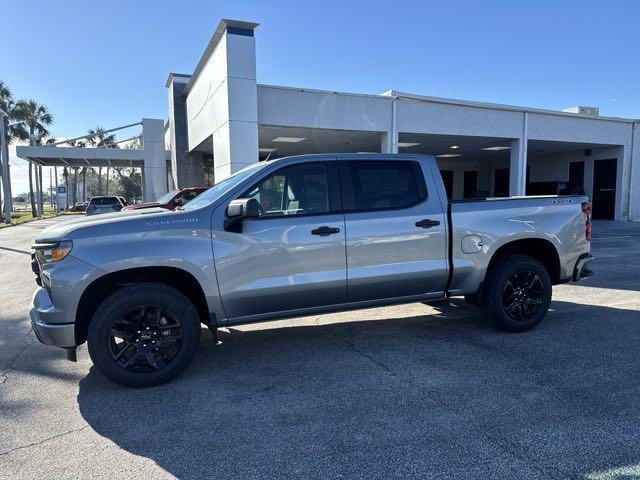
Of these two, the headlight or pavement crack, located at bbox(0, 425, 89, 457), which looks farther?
the headlight

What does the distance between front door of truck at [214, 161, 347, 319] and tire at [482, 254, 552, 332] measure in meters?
1.83

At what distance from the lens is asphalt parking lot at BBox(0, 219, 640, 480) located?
2900 mm

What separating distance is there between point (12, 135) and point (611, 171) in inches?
2053

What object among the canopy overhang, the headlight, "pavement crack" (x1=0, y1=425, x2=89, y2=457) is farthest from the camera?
the canopy overhang

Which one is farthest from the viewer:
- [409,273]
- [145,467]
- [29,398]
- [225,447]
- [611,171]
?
[611,171]

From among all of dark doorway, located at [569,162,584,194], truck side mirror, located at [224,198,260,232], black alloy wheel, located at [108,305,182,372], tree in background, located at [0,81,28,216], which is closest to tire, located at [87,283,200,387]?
black alloy wheel, located at [108,305,182,372]

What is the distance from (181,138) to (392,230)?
2041cm

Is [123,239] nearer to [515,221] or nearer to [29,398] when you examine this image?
[29,398]

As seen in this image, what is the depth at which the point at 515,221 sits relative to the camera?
526cm

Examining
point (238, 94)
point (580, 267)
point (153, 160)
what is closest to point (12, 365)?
point (580, 267)

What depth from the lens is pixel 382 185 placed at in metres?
4.90

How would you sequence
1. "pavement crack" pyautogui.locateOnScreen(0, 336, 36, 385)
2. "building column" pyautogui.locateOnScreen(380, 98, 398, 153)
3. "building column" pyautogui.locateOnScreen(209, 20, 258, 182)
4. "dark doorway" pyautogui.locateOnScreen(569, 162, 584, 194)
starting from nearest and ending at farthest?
"pavement crack" pyautogui.locateOnScreen(0, 336, 36, 385) → "building column" pyautogui.locateOnScreen(209, 20, 258, 182) → "building column" pyautogui.locateOnScreen(380, 98, 398, 153) → "dark doorway" pyautogui.locateOnScreen(569, 162, 584, 194)

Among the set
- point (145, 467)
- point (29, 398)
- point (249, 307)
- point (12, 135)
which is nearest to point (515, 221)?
point (249, 307)

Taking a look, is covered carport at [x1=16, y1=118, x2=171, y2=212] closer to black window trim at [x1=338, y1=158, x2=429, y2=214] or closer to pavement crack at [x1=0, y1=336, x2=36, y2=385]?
pavement crack at [x1=0, y1=336, x2=36, y2=385]
